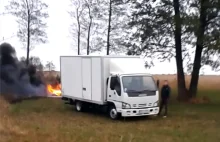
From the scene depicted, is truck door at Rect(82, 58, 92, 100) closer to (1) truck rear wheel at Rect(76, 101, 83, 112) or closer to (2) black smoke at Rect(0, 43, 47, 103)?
Answer: (1) truck rear wheel at Rect(76, 101, 83, 112)

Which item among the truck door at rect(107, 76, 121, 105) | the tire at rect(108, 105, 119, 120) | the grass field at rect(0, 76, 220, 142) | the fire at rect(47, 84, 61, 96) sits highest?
the truck door at rect(107, 76, 121, 105)

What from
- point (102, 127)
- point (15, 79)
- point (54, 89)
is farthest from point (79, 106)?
point (15, 79)

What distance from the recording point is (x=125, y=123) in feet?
61.0

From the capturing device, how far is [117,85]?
19.3 metres

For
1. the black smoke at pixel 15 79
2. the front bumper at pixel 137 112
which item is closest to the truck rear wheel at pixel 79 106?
the front bumper at pixel 137 112

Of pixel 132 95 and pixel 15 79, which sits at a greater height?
pixel 15 79

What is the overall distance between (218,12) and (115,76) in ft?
35.9

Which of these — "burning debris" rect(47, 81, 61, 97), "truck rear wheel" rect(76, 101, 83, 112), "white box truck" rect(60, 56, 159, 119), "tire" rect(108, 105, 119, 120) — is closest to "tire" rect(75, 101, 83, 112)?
"truck rear wheel" rect(76, 101, 83, 112)

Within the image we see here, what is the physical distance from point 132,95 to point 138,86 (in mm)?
614

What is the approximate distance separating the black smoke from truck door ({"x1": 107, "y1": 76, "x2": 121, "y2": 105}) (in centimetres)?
1339

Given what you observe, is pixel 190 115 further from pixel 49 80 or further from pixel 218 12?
pixel 49 80

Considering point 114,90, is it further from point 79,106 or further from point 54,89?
point 54,89

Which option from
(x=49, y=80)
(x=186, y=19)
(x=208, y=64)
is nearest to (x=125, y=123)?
(x=186, y=19)

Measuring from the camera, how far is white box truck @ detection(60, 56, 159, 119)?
1897cm
